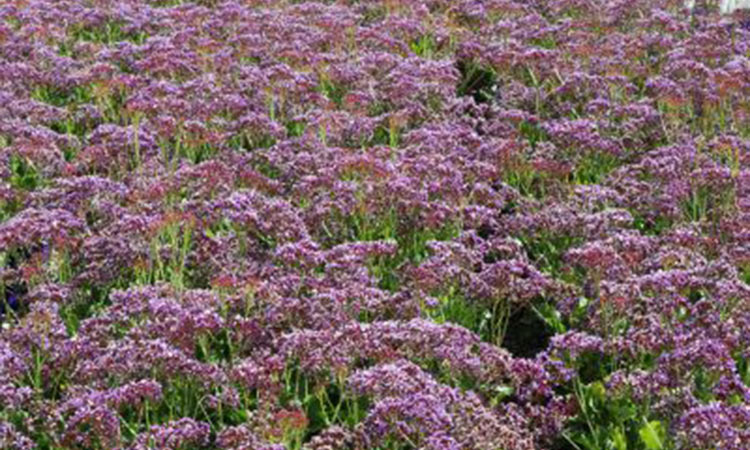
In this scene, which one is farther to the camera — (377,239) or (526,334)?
(377,239)

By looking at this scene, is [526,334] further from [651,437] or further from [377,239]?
[651,437]

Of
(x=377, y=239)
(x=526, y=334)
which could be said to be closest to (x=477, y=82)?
(x=377, y=239)

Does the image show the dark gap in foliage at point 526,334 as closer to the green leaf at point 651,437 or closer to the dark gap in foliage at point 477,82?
the green leaf at point 651,437

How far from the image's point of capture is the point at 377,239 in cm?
778

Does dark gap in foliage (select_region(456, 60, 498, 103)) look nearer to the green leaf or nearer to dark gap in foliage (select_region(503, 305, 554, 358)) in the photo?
dark gap in foliage (select_region(503, 305, 554, 358))

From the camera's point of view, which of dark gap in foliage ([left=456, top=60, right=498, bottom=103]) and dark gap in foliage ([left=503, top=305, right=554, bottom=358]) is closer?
dark gap in foliage ([left=503, top=305, right=554, bottom=358])

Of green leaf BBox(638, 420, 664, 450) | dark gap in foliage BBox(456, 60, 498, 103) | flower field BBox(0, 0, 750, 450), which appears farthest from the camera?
dark gap in foliage BBox(456, 60, 498, 103)

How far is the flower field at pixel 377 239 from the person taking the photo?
5.72 m

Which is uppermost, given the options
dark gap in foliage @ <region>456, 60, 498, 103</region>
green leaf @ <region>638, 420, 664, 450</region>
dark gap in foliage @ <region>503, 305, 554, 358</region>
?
dark gap in foliage @ <region>456, 60, 498, 103</region>

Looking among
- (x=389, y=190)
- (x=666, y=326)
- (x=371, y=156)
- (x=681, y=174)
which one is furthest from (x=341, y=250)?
(x=681, y=174)

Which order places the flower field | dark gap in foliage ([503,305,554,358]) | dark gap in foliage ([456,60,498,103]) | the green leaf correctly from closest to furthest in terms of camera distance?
1. the green leaf
2. the flower field
3. dark gap in foliage ([503,305,554,358])
4. dark gap in foliage ([456,60,498,103])

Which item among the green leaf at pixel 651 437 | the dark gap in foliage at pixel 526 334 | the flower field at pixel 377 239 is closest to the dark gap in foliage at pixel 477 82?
the flower field at pixel 377 239

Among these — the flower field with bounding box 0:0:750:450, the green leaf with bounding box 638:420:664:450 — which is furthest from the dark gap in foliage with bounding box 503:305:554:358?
the green leaf with bounding box 638:420:664:450

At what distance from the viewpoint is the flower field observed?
5719 mm
